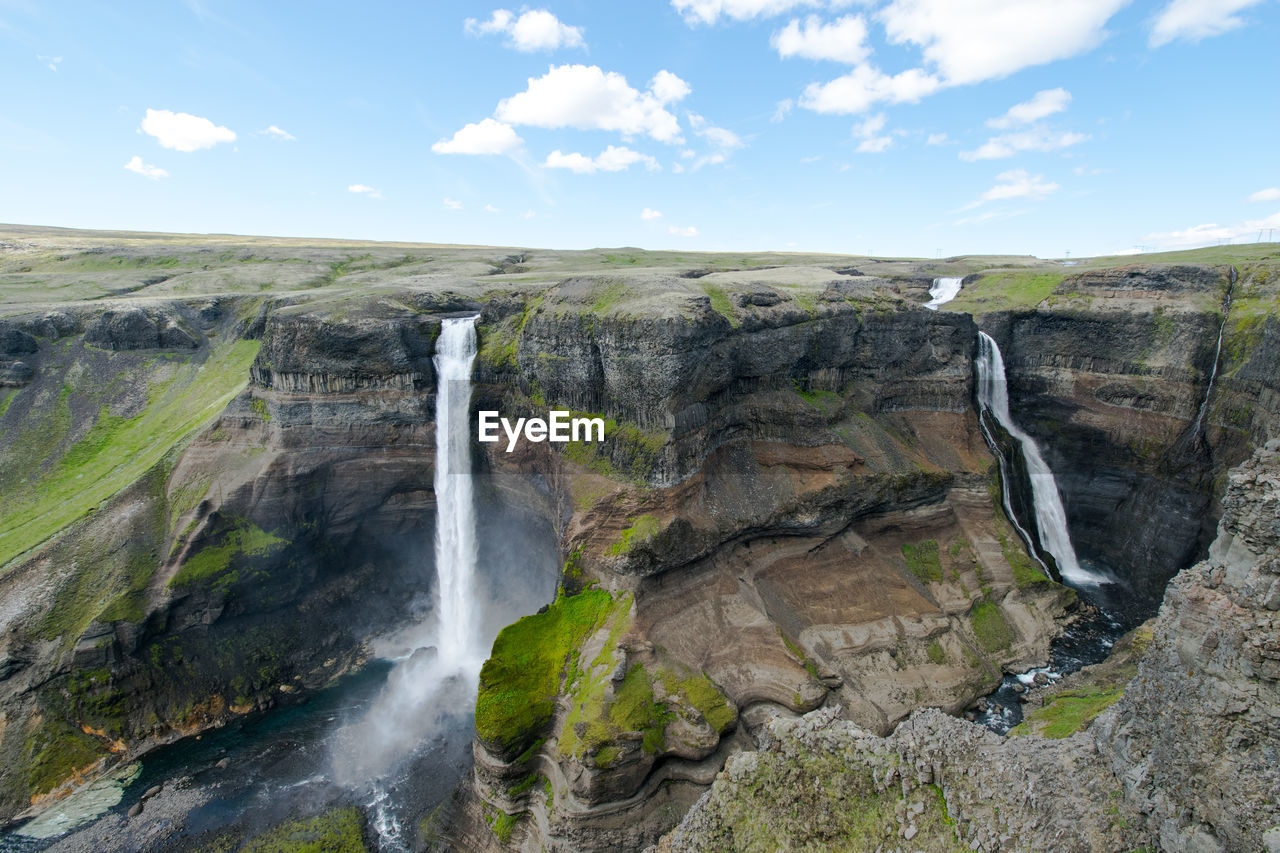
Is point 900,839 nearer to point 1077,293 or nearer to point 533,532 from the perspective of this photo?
point 533,532

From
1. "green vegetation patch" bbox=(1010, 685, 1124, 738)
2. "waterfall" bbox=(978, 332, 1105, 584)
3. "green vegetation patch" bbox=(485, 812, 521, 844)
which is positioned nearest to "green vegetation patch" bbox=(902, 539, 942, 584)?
"waterfall" bbox=(978, 332, 1105, 584)

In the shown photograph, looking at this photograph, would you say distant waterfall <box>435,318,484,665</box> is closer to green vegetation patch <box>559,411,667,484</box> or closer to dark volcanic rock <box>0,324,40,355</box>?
green vegetation patch <box>559,411,667,484</box>

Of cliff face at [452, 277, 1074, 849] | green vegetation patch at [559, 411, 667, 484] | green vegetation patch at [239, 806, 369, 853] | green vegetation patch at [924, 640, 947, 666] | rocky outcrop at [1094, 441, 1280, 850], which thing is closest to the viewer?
rocky outcrop at [1094, 441, 1280, 850]

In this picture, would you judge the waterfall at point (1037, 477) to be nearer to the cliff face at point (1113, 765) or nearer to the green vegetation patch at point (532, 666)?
the cliff face at point (1113, 765)

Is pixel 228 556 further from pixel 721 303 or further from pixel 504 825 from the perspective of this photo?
pixel 721 303

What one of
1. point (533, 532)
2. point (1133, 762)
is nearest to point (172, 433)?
point (533, 532)
